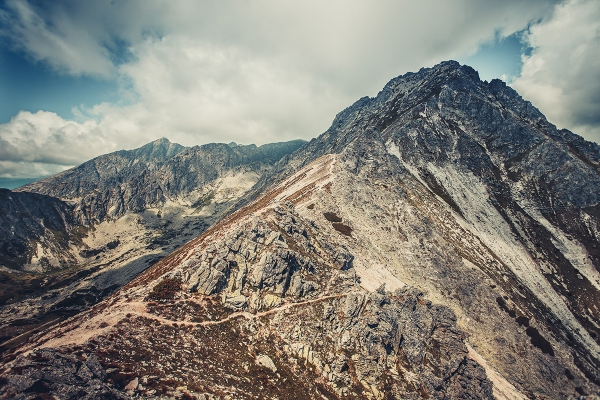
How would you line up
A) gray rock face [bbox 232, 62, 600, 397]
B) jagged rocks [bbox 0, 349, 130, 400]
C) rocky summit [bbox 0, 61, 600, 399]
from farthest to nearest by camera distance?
gray rock face [bbox 232, 62, 600, 397]
rocky summit [bbox 0, 61, 600, 399]
jagged rocks [bbox 0, 349, 130, 400]

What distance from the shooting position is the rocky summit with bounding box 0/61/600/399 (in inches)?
1420

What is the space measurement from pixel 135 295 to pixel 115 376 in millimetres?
20665

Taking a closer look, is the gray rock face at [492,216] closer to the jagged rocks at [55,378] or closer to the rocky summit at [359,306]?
the rocky summit at [359,306]

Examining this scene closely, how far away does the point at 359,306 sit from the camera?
53.5 metres

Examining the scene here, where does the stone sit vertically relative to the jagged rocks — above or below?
below

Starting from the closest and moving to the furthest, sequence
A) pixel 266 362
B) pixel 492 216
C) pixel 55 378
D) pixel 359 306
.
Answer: pixel 55 378, pixel 266 362, pixel 359 306, pixel 492 216

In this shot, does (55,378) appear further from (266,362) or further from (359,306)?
(359,306)

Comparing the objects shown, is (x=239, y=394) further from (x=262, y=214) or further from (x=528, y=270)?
(x=528, y=270)

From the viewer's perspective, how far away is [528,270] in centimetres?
11581

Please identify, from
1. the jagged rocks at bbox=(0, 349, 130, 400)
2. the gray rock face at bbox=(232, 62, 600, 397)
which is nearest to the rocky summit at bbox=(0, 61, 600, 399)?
the jagged rocks at bbox=(0, 349, 130, 400)

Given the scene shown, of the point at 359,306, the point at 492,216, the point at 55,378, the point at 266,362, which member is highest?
the point at 492,216

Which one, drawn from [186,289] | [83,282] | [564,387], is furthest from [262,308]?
[83,282]

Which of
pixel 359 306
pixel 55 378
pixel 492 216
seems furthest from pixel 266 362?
pixel 492 216

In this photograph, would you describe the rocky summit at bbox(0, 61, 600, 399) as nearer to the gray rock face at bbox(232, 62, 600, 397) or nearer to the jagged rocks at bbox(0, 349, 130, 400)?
the jagged rocks at bbox(0, 349, 130, 400)
